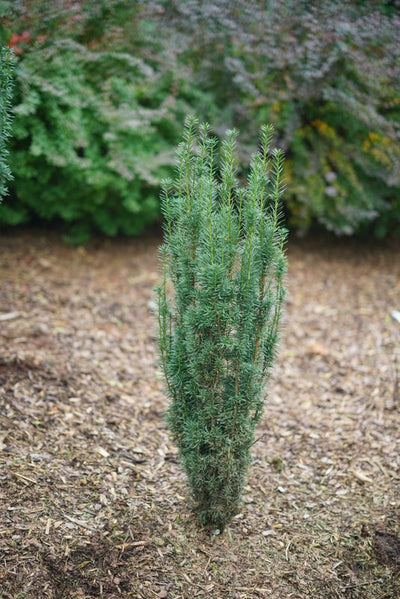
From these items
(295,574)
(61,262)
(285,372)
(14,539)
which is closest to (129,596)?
(14,539)

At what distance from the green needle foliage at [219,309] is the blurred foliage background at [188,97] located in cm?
216

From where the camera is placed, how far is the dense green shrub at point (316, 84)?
428cm

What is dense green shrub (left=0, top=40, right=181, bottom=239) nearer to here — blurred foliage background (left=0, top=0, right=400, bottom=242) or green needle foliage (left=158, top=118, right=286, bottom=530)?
blurred foliage background (left=0, top=0, right=400, bottom=242)

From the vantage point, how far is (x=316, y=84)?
4582mm

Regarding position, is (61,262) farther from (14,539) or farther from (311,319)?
(14,539)

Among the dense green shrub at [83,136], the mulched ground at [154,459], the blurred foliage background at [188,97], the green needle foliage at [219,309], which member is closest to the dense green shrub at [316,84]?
the blurred foliage background at [188,97]

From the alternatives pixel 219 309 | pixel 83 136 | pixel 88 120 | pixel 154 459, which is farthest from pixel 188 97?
pixel 219 309

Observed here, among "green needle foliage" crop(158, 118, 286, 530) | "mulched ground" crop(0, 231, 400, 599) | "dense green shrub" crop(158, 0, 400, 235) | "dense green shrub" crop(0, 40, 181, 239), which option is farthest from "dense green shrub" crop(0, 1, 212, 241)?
"green needle foliage" crop(158, 118, 286, 530)

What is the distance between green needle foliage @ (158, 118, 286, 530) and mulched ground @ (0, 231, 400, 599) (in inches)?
12.2

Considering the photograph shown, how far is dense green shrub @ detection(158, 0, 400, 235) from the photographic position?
428 centimetres

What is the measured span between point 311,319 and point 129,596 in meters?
2.95

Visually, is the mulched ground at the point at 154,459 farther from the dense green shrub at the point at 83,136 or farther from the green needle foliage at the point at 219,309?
the dense green shrub at the point at 83,136

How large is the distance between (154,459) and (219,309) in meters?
1.25

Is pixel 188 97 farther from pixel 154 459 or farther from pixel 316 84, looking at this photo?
pixel 154 459
